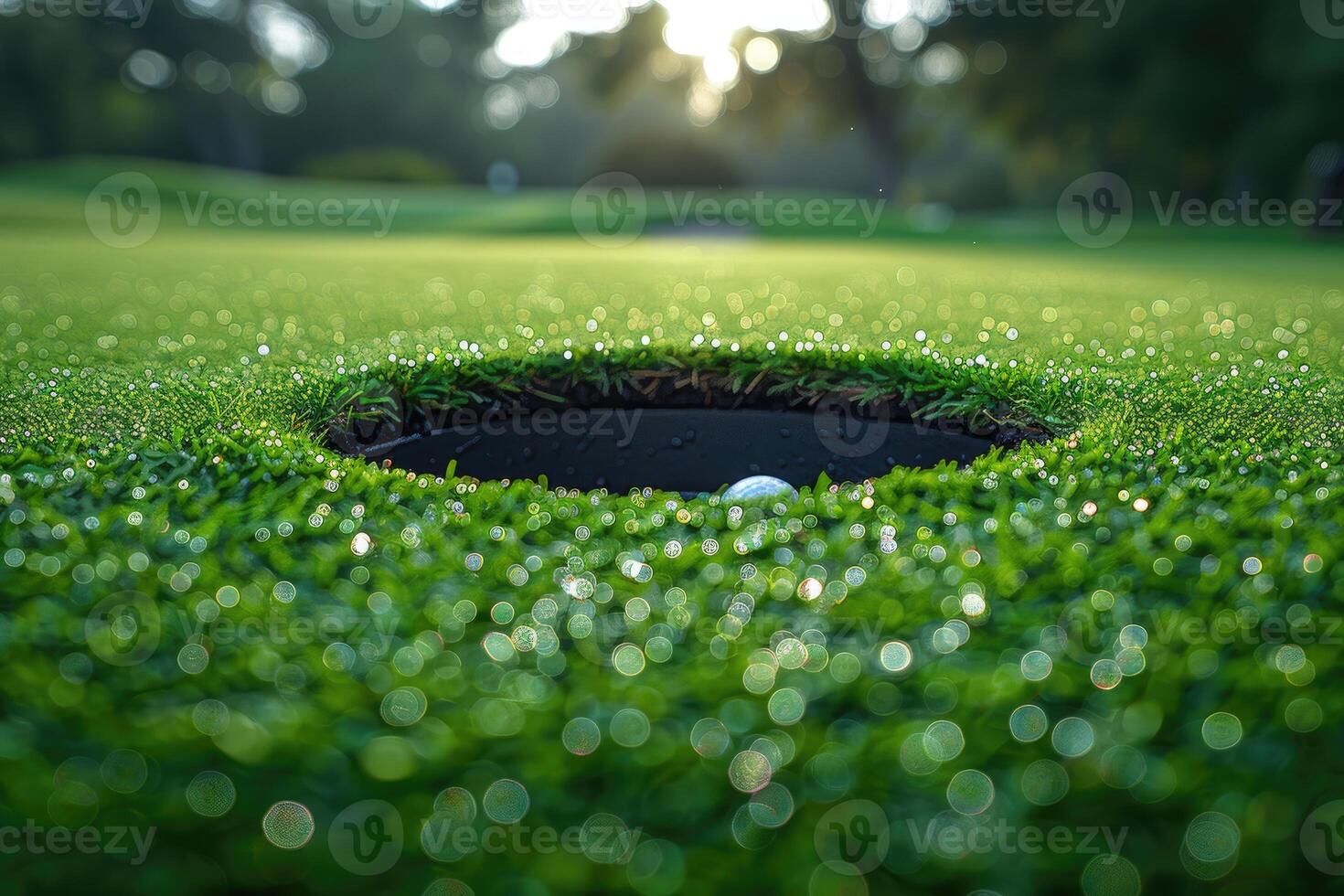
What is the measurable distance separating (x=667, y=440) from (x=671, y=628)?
1617 mm

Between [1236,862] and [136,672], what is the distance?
1.25 m

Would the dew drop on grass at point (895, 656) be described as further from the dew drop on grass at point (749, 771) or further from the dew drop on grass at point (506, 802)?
the dew drop on grass at point (506, 802)

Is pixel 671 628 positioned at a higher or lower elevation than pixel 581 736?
higher

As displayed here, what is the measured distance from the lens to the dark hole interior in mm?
2672

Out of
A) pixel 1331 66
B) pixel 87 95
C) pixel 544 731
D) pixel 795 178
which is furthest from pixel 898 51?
pixel 544 731

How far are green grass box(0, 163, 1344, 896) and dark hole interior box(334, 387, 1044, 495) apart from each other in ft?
0.38

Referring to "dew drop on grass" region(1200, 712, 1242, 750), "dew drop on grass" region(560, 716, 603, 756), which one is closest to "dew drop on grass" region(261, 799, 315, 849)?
"dew drop on grass" region(560, 716, 603, 756)

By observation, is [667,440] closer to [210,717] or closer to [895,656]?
[895,656]

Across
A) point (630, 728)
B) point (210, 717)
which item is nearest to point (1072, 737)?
point (630, 728)

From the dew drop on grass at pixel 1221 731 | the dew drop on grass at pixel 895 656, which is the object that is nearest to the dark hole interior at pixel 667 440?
the dew drop on grass at pixel 895 656

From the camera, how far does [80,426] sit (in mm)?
2184

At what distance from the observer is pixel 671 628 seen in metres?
1.27

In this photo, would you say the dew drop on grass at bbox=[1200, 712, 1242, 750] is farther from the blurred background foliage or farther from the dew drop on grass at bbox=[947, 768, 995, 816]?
the blurred background foliage

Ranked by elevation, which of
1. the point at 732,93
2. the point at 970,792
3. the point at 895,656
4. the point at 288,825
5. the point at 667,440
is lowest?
the point at 288,825
